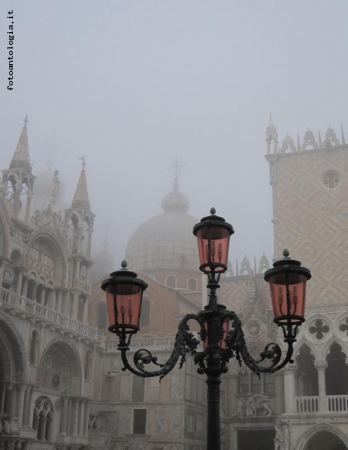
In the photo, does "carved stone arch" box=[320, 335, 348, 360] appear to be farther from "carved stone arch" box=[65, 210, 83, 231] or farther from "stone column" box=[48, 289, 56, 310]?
"carved stone arch" box=[65, 210, 83, 231]

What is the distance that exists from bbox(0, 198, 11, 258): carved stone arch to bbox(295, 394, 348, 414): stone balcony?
42.9 feet

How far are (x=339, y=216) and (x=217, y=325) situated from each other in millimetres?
22454

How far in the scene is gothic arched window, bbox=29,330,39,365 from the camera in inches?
925

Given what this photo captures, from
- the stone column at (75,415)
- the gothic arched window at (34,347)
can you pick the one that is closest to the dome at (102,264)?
the stone column at (75,415)

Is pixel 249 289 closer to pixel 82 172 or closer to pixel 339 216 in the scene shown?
pixel 339 216

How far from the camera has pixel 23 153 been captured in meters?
26.8

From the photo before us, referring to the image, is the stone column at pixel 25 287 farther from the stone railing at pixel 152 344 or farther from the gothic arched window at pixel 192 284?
the gothic arched window at pixel 192 284

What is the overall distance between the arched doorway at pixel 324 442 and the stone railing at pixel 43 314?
403 inches

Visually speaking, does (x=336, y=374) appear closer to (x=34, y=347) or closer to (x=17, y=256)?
(x=34, y=347)

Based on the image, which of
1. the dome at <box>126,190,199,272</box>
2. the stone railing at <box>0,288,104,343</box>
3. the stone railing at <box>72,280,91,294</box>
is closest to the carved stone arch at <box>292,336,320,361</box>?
the stone railing at <box>0,288,104,343</box>

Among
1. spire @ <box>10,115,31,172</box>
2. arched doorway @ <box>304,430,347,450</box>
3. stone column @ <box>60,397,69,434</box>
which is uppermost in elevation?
Answer: spire @ <box>10,115,31,172</box>

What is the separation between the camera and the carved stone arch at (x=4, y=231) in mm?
24047

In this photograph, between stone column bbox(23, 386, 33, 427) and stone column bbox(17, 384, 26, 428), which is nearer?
stone column bbox(17, 384, 26, 428)

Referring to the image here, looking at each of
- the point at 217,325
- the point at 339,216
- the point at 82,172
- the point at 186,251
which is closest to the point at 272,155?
the point at 339,216
